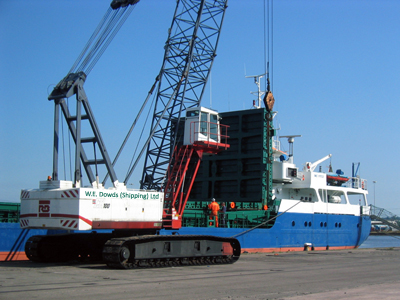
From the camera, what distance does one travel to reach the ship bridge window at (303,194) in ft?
100

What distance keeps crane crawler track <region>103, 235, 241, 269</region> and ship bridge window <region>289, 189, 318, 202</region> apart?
14.4m

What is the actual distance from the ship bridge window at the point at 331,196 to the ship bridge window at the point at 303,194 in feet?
2.06

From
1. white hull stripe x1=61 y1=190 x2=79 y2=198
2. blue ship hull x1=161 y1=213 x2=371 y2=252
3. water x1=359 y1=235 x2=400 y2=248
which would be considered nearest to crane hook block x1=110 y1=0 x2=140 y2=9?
blue ship hull x1=161 y1=213 x2=371 y2=252

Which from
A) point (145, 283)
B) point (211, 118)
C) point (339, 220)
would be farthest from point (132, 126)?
point (339, 220)

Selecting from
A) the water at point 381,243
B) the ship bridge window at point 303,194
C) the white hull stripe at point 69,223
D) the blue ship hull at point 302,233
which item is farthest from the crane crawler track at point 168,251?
the water at point 381,243

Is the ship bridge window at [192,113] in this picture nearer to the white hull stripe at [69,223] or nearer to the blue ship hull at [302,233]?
the blue ship hull at [302,233]

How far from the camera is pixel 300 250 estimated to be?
27.1m

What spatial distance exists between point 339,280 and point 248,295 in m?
3.79

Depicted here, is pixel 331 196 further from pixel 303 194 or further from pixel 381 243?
pixel 381 243

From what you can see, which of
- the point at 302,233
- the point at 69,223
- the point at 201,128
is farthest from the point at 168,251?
the point at 302,233

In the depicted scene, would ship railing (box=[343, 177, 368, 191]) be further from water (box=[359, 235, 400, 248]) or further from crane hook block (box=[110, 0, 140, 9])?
crane hook block (box=[110, 0, 140, 9])

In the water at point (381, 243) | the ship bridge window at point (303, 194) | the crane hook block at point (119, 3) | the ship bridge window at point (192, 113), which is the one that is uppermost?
the crane hook block at point (119, 3)

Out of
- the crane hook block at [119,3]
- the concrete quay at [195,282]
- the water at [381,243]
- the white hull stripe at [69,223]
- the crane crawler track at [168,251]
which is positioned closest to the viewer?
the concrete quay at [195,282]

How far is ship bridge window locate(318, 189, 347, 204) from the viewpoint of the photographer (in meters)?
30.8
